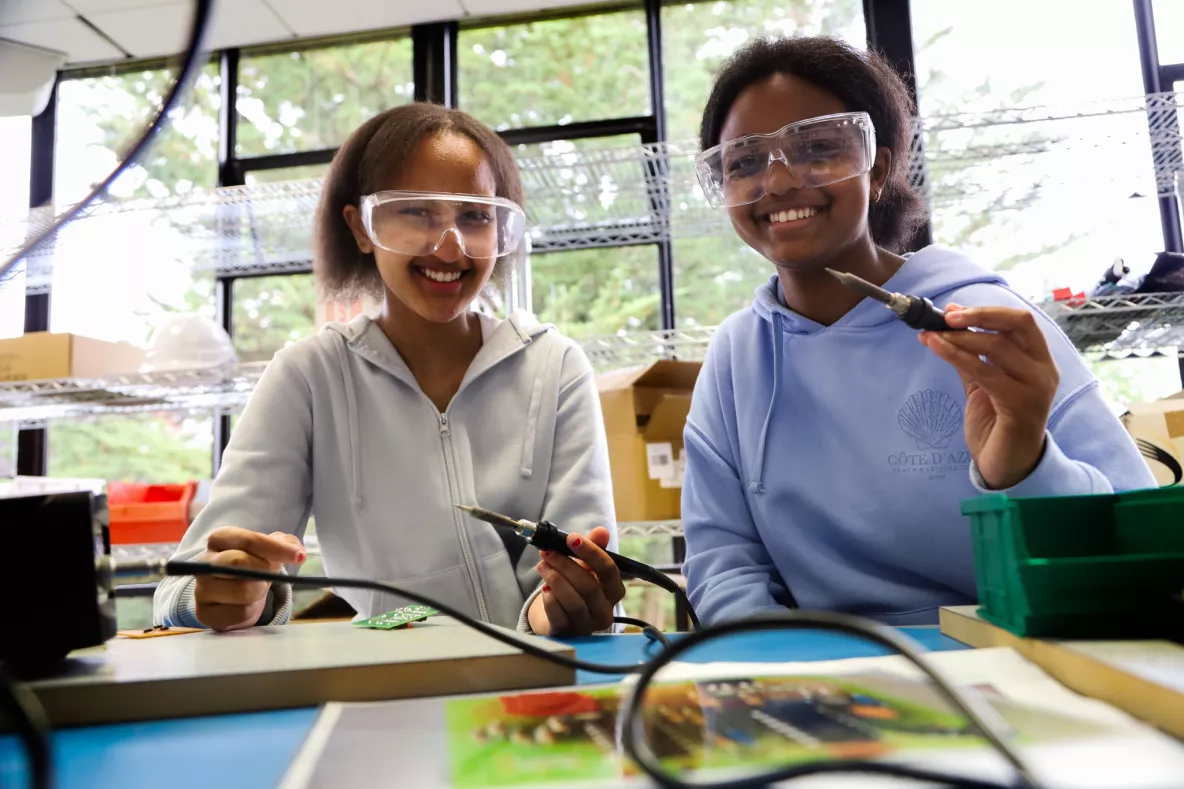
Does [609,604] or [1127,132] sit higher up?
[1127,132]

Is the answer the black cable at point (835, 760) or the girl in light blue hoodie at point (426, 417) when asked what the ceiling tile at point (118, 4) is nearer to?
the girl in light blue hoodie at point (426, 417)

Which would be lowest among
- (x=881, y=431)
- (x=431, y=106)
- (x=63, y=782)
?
(x=63, y=782)

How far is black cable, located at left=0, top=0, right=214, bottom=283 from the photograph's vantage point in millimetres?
428

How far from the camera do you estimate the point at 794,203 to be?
3.63 ft

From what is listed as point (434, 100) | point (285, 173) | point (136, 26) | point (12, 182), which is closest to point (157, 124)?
point (12, 182)

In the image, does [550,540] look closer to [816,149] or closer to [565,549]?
[565,549]

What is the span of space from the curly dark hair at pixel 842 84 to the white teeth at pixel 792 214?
0.17m

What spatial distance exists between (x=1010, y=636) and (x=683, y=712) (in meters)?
0.27

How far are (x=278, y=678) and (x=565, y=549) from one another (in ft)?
1.16

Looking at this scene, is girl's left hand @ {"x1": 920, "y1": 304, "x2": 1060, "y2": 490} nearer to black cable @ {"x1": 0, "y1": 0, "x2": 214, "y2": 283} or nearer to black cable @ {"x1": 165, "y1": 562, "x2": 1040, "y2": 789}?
black cable @ {"x1": 165, "y1": 562, "x2": 1040, "y2": 789}

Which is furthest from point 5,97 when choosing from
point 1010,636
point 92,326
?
point 92,326

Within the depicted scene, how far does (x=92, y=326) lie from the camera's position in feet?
10.1

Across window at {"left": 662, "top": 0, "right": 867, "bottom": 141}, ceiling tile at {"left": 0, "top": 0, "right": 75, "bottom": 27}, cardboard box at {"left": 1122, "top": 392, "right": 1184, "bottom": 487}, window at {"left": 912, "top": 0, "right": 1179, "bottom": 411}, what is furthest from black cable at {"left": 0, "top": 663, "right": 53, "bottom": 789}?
window at {"left": 662, "top": 0, "right": 867, "bottom": 141}

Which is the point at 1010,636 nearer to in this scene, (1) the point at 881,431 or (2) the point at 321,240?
(1) the point at 881,431
